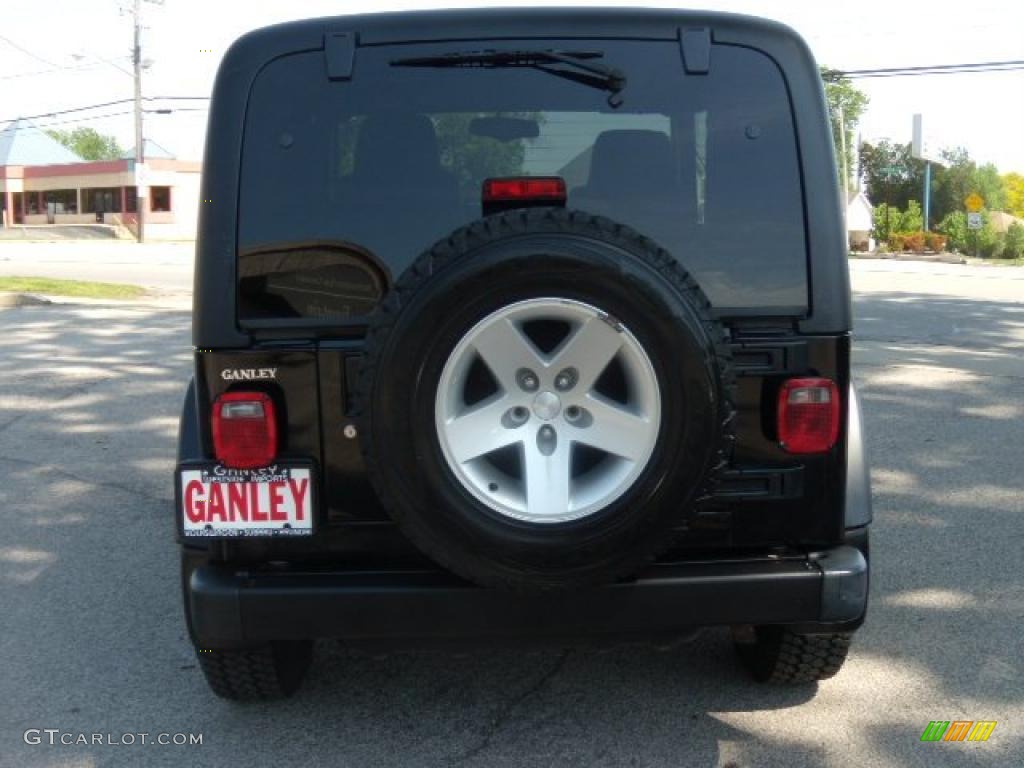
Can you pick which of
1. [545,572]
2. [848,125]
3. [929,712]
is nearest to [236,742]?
[545,572]

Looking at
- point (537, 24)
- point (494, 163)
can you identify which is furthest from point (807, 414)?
point (537, 24)

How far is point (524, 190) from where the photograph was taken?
3188mm

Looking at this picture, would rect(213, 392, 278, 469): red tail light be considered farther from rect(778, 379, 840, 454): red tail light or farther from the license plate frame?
rect(778, 379, 840, 454): red tail light

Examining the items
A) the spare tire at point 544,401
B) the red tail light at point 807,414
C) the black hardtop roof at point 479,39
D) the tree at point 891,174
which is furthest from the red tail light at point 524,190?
the tree at point 891,174

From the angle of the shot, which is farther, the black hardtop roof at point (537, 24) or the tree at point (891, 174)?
the tree at point (891, 174)

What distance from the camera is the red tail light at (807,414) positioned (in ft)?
10.5

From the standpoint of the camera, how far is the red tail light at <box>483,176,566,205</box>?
3191 millimetres

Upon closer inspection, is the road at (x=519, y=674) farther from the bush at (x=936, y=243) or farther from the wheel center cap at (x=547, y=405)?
the bush at (x=936, y=243)

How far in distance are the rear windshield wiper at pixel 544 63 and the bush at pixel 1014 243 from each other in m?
53.0

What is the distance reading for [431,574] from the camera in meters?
3.17

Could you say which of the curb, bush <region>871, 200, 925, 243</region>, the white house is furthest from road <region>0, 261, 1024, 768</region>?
bush <region>871, 200, 925, 243</region>

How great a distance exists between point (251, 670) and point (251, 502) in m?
0.72

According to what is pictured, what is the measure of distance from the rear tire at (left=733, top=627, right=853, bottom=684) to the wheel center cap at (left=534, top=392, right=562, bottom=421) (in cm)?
117

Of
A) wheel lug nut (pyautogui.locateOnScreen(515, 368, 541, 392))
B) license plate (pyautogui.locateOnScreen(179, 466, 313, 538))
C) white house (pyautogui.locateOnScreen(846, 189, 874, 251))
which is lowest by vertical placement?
license plate (pyautogui.locateOnScreen(179, 466, 313, 538))
